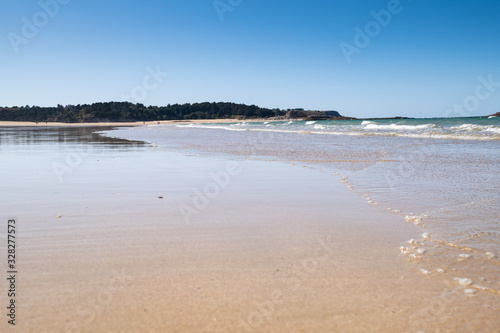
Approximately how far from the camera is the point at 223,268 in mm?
2703

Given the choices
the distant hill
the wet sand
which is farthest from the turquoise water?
the distant hill

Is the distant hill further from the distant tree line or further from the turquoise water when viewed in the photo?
the turquoise water

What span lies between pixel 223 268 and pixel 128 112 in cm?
11546

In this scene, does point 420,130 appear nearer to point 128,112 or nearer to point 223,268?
point 223,268

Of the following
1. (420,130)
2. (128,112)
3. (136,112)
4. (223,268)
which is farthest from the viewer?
(136,112)

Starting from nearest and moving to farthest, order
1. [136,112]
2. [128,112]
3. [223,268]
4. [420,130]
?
[223,268] < [420,130] < [128,112] < [136,112]

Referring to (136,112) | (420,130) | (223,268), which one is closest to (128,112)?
(136,112)

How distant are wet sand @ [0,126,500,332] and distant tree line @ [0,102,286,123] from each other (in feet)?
343

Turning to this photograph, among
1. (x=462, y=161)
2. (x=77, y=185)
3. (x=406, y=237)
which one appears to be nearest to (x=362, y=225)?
(x=406, y=237)

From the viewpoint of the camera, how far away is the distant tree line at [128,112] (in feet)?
343

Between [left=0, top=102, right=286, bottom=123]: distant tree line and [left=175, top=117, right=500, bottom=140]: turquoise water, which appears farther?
[left=0, top=102, right=286, bottom=123]: distant tree line

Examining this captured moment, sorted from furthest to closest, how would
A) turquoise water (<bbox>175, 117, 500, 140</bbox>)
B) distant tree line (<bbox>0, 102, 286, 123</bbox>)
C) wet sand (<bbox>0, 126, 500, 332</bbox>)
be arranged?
distant tree line (<bbox>0, 102, 286, 123</bbox>) < turquoise water (<bbox>175, 117, 500, 140</bbox>) < wet sand (<bbox>0, 126, 500, 332</bbox>)

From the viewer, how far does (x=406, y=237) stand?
3369 millimetres

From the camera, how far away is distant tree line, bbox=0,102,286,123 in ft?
343
